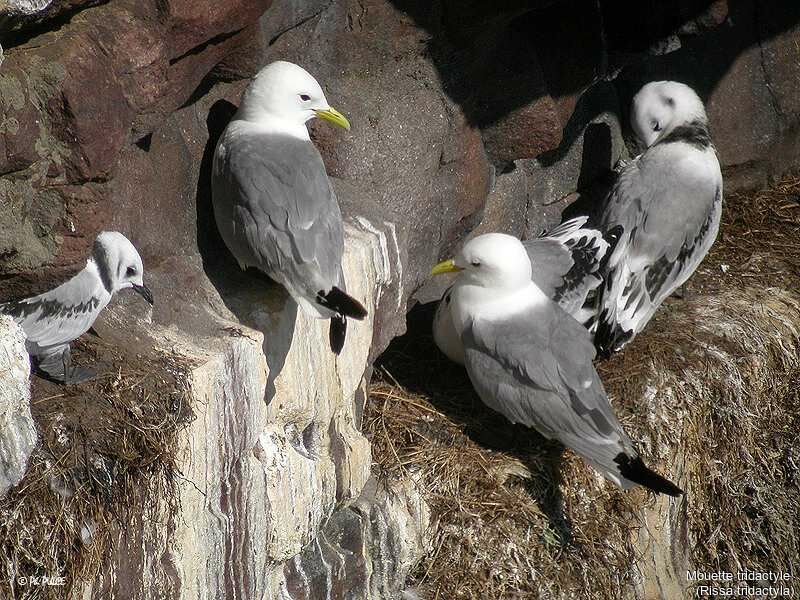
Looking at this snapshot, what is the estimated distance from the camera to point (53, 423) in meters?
2.43

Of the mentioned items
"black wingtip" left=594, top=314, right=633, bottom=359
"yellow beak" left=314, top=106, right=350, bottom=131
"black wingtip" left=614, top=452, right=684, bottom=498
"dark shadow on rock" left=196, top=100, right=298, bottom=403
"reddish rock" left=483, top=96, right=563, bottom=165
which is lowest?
"black wingtip" left=594, top=314, right=633, bottom=359

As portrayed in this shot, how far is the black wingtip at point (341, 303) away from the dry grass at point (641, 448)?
1.11 m

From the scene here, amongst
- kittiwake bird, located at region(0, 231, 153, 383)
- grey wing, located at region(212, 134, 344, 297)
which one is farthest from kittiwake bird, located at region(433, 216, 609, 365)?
kittiwake bird, located at region(0, 231, 153, 383)

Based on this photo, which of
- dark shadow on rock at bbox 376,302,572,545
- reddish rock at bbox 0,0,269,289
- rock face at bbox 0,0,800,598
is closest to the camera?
reddish rock at bbox 0,0,269,289

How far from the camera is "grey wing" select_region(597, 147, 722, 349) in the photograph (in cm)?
426

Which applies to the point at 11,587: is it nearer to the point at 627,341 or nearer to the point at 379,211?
the point at 379,211

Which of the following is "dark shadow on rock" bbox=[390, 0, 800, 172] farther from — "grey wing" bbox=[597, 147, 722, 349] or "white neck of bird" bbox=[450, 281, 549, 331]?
"white neck of bird" bbox=[450, 281, 549, 331]

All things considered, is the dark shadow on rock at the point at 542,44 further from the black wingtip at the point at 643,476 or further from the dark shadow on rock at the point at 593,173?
the black wingtip at the point at 643,476

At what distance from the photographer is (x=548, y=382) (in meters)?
3.69

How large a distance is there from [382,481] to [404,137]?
115 centimetres

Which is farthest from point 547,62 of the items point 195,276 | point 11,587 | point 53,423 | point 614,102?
point 11,587

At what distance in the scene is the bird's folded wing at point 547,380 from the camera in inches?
144

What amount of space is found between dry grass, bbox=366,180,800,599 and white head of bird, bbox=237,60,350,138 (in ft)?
4.15

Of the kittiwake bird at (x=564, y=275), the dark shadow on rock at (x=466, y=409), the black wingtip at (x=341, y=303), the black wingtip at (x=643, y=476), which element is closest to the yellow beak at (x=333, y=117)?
the black wingtip at (x=341, y=303)
